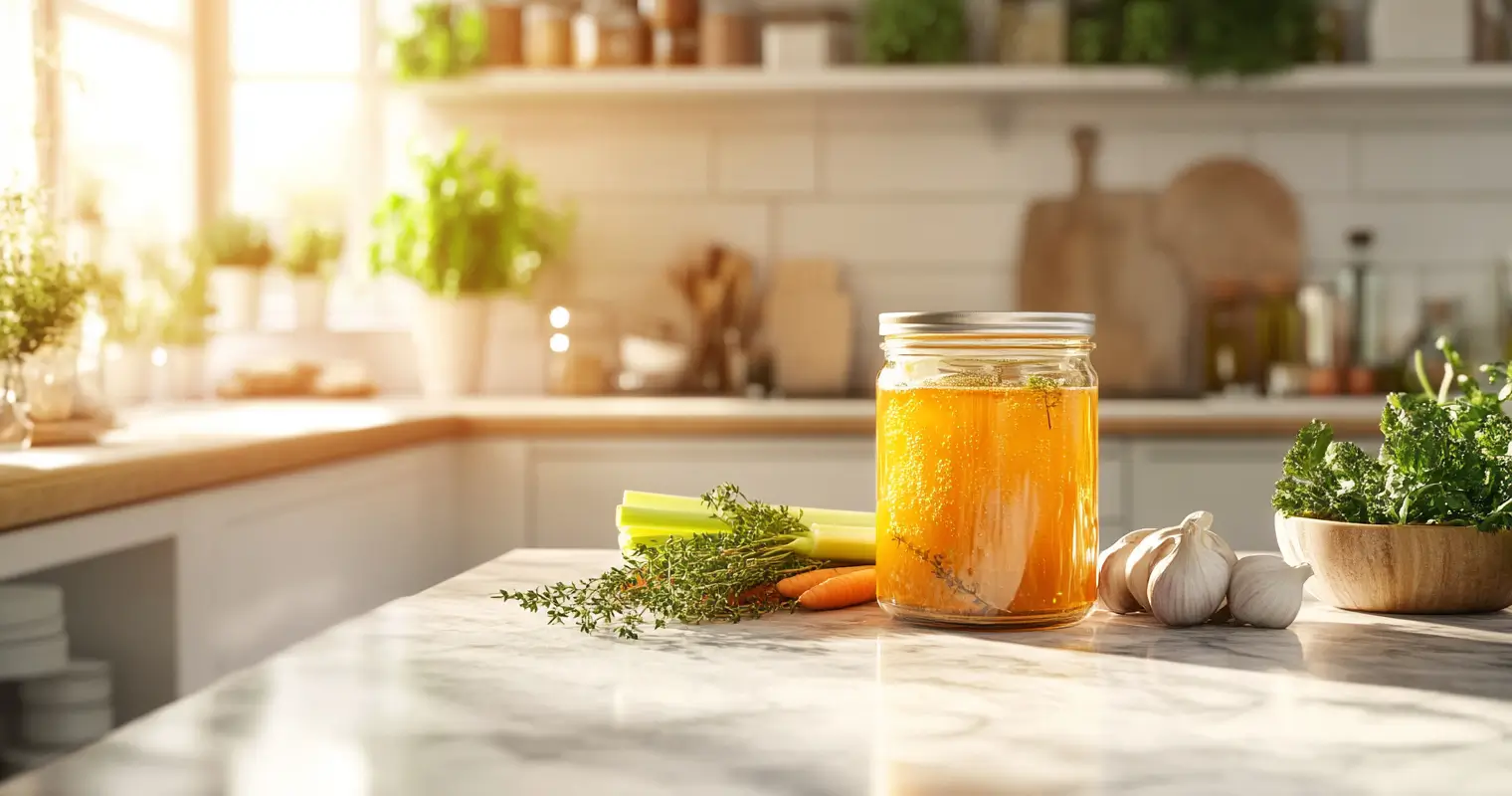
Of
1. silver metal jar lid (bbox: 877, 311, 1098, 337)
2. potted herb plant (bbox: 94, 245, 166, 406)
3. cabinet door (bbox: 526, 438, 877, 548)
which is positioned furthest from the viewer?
potted herb plant (bbox: 94, 245, 166, 406)

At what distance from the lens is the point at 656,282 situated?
3.52 m

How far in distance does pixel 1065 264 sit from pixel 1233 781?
3.04 metres

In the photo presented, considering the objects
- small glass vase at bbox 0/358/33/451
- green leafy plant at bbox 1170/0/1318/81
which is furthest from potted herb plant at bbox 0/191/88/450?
green leafy plant at bbox 1170/0/1318/81

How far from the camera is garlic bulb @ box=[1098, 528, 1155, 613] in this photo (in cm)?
85

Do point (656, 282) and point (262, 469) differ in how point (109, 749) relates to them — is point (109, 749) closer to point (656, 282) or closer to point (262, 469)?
point (262, 469)

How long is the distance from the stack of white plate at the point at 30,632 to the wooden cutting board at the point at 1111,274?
92.5 inches

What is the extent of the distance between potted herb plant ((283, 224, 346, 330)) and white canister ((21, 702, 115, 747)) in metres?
1.84

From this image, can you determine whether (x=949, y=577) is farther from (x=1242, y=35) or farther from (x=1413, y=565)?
(x=1242, y=35)

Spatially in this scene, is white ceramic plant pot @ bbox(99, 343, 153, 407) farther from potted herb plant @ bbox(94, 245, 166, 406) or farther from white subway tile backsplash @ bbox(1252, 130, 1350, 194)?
white subway tile backsplash @ bbox(1252, 130, 1350, 194)

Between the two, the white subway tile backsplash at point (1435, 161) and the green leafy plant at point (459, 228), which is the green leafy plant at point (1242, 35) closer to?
the white subway tile backsplash at point (1435, 161)

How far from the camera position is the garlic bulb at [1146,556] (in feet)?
2.71

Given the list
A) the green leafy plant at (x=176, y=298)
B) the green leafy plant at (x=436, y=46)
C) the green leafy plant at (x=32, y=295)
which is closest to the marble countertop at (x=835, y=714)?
Answer: the green leafy plant at (x=32, y=295)

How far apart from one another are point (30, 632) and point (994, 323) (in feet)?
4.17

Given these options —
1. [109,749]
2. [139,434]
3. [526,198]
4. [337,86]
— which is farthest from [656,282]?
[109,749]
